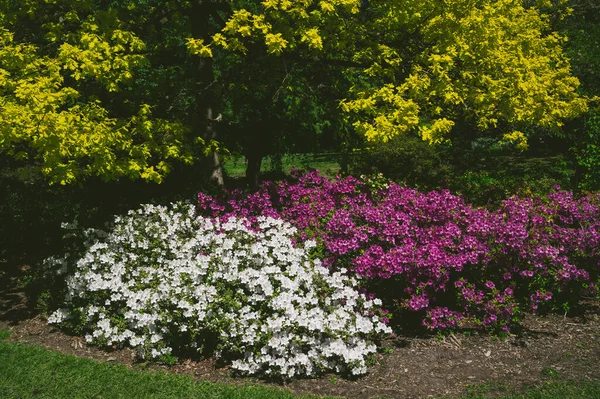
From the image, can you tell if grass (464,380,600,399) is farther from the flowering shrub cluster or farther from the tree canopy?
the tree canopy

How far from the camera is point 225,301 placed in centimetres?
524

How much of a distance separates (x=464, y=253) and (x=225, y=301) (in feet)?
8.38

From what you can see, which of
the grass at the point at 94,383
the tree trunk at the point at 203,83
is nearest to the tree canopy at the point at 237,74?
the tree trunk at the point at 203,83

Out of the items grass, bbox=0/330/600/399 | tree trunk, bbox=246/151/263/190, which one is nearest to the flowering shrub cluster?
grass, bbox=0/330/600/399

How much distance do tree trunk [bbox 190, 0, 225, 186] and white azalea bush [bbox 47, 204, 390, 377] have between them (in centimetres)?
207

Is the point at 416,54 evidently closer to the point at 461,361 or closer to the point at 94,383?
the point at 461,361

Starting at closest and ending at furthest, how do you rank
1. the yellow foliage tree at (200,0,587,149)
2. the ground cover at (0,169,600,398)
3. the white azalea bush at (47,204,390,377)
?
the ground cover at (0,169,600,398), the white azalea bush at (47,204,390,377), the yellow foliage tree at (200,0,587,149)

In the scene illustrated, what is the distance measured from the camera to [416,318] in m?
5.97

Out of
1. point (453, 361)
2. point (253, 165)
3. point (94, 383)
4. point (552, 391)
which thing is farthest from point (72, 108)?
point (552, 391)

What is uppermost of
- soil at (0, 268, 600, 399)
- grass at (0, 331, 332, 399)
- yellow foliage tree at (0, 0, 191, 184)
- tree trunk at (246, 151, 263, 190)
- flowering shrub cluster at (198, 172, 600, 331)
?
yellow foliage tree at (0, 0, 191, 184)

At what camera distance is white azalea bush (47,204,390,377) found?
5.03 m

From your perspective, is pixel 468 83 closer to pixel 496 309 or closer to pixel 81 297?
pixel 496 309

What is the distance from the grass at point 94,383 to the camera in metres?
4.58

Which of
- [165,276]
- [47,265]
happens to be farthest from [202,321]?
[47,265]
